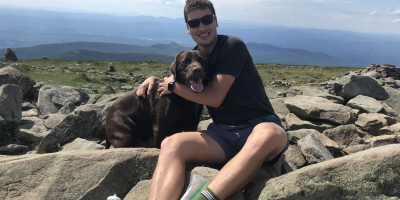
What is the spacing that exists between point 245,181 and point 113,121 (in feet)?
11.4

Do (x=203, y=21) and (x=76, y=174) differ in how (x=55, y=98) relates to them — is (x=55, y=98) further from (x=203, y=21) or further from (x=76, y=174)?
(x=203, y=21)

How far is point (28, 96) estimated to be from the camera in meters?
11.4

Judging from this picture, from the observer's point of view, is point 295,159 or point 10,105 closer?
point 295,159

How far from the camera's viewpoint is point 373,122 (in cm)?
659

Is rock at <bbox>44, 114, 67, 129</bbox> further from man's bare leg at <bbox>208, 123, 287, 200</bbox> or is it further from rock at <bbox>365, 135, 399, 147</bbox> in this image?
rock at <bbox>365, 135, 399, 147</bbox>

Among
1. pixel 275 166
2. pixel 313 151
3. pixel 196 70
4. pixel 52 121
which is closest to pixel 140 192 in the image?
pixel 196 70

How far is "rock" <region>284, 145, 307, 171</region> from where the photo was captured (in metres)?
4.70

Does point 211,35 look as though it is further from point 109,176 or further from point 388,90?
point 388,90

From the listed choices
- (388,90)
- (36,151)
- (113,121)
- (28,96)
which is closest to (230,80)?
(113,121)

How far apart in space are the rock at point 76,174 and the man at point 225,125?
2.67 feet

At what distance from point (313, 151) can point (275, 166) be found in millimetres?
992

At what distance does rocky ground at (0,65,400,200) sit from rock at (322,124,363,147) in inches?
0.8

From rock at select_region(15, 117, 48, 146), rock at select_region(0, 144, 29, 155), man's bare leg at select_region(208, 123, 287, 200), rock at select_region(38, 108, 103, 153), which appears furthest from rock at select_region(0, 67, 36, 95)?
man's bare leg at select_region(208, 123, 287, 200)

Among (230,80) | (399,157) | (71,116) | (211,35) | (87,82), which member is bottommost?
(87,82)
